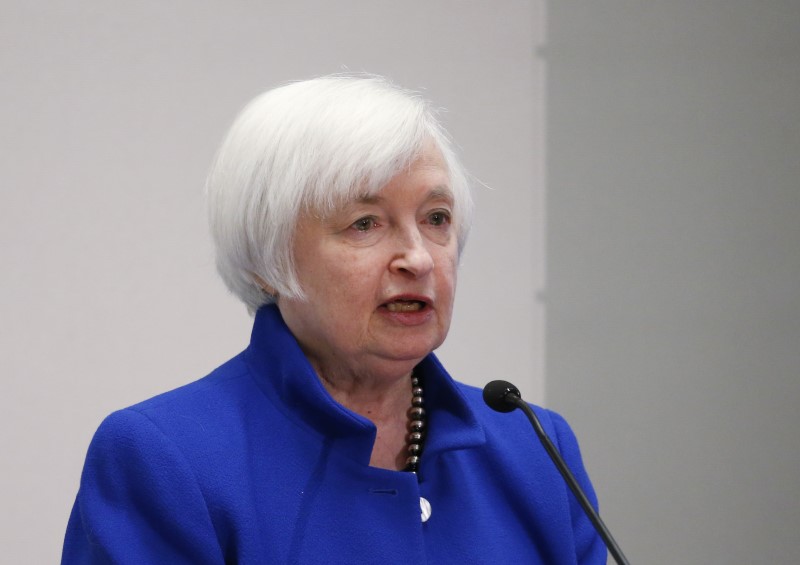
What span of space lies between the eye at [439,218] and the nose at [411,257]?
2.5 inches

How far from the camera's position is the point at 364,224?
1.57 metres

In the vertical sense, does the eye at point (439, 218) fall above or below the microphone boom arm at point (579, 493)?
above

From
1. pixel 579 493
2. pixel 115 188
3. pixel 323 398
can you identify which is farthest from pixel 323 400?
pixel 115 188

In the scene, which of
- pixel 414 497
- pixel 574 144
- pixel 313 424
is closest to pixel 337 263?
pixel 313 424

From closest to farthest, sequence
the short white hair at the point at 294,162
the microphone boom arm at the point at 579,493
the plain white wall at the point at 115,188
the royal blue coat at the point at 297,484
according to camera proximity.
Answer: the microphone boom arm at the point at 579,493 < the royal blue coat at the point at 297,484 < the short white hair at the point at 294,162 < the plain white wall at the point at 115,188

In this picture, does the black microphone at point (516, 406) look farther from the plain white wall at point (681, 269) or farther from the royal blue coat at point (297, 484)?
the plain white wall at point (681, 269)

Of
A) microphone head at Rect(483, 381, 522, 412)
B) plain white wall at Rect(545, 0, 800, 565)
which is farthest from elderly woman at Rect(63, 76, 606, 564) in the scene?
plain white wall at Rect(545, 0, 800, 565)

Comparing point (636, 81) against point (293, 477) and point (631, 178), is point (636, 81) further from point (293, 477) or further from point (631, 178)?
point (293, 477)

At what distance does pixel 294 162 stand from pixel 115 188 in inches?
43.4

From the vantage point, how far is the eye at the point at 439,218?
1.64 metres

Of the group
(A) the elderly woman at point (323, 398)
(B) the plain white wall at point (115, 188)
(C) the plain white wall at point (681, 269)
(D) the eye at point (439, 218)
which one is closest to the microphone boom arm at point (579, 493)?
(A) the elderly woman at point (323, 398)

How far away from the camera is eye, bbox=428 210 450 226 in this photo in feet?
5.37

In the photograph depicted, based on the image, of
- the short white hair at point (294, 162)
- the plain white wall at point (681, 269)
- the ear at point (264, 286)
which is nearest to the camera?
the short white hair at point (294, 162)

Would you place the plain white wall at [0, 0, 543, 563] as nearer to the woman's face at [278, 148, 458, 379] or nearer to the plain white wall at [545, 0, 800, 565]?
the plain white wall at [545, 0, 800, 565]
